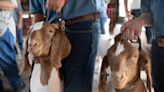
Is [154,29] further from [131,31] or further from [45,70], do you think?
[45,70]

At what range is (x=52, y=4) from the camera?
135 centimetres

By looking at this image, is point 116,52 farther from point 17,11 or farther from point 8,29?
point 17,11

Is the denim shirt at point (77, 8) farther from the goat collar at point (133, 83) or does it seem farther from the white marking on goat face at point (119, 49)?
the goat collar at point (133, 83)

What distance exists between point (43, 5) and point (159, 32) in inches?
22.8

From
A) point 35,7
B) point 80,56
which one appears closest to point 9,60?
point 35,7

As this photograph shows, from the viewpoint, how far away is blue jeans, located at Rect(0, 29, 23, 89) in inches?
111

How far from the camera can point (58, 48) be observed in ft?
4.39

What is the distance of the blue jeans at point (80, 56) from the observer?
146 cm

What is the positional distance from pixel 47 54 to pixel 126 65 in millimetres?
354

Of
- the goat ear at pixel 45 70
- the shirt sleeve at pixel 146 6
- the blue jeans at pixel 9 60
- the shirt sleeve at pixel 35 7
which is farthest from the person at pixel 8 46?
the shirt sleeve at pixel 146 6

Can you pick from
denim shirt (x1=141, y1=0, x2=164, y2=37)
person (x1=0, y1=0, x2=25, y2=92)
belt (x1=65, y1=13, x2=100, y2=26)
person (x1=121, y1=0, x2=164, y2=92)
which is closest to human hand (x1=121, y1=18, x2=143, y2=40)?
person (x1=121, y1=0, x2=164, y2=92)

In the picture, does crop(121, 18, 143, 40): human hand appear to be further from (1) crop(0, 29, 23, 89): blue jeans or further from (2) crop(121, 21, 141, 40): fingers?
(1) crop(0, 29, 23, 89): blue jeans

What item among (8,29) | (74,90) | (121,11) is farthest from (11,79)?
(121,11)

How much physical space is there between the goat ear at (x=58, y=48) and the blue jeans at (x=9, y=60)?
5.10 ft
